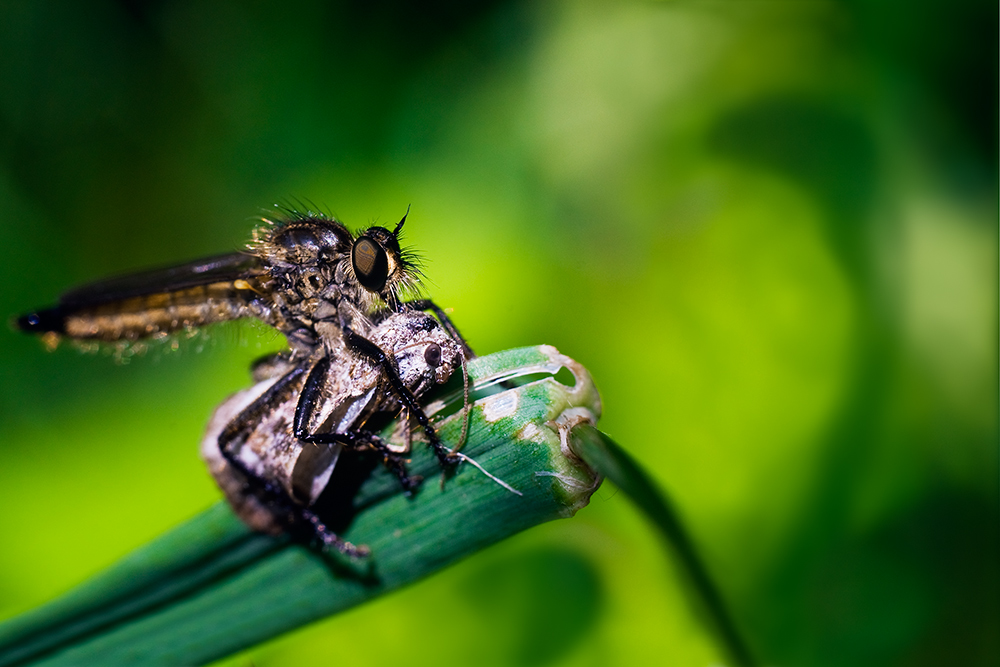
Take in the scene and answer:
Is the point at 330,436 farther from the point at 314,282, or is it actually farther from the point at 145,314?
the point at 145,314

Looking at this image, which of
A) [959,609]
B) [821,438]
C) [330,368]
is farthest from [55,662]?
[959,609]

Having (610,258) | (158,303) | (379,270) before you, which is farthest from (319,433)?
(610,258)

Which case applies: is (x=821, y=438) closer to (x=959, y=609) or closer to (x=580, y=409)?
(x=959, y=609)

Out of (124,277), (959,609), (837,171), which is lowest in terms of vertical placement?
(959,609)

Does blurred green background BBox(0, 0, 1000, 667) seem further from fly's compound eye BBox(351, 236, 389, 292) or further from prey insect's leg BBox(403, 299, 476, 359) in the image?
fly's compound eye BBox(351, 236, 389, 292)

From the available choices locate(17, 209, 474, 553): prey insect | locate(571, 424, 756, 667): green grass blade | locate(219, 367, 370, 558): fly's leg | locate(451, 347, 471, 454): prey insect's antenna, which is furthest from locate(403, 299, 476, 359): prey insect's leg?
locate(571, 424, 756, 667): green grass blade

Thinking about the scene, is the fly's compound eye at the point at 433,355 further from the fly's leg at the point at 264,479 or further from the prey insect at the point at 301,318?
the fly's leg at the point at 264,479
